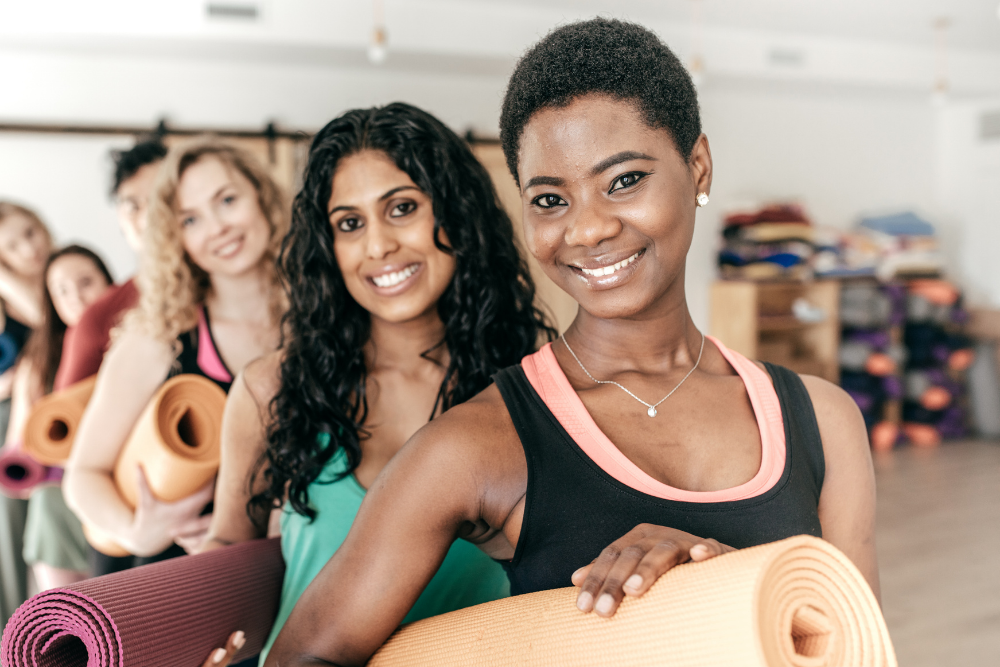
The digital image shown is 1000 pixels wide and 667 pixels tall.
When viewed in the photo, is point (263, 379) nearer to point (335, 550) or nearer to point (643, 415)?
point (335, 550)

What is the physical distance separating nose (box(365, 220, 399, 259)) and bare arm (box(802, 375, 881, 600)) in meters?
0.80

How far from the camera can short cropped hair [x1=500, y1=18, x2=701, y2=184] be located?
0.91 meters

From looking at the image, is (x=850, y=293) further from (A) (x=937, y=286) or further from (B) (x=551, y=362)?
(B) (x=551, y=362)

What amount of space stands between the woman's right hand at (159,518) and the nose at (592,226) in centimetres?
139

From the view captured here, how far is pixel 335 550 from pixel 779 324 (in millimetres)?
5183

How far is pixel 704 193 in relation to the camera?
1033mm

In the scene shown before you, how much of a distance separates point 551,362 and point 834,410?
0.40 m

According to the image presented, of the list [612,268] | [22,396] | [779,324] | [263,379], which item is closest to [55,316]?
[22,396]

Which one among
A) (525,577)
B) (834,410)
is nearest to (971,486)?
(834,410)

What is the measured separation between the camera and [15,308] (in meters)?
3.51

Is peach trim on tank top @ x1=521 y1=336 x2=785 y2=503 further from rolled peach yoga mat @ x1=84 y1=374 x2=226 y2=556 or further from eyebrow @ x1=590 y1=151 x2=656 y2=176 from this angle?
rolled peach yoga mat @ x1=84 y1=374 x2=226 y2=556

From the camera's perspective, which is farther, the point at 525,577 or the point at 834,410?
the point at 834,410

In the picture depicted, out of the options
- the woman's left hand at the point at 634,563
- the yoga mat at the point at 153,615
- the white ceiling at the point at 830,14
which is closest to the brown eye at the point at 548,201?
the woman's left hand at the point at 634,563

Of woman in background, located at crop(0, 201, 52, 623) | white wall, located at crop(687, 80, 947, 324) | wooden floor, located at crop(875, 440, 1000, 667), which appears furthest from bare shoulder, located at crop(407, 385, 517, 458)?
white wall, located at crop(687, 80, 947, 324)
